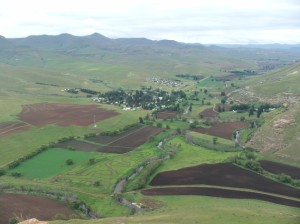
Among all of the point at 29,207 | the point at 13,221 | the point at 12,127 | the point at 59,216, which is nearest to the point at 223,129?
the point at 12,127

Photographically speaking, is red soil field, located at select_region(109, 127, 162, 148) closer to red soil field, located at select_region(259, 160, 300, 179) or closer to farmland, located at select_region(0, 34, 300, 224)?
farmland, located at select_region(0, 34, 300, 224)

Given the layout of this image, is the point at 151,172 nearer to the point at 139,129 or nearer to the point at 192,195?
the point at 192,195

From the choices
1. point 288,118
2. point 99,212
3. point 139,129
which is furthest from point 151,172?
point 288,118

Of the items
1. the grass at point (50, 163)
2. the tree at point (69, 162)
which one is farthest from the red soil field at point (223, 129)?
the tree at point (69, 162)

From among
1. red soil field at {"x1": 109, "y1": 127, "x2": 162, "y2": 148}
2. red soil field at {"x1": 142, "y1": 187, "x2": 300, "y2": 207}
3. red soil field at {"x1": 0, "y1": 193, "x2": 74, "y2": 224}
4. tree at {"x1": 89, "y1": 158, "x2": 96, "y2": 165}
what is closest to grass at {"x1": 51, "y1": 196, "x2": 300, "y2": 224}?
red soil field at {"x1": 142, "y1": 187, "x2": 300, "y2": 207}

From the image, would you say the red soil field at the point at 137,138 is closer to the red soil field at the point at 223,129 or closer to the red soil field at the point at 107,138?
the red soil field at the point at 107,138

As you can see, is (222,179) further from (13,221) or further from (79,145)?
(79,145)
